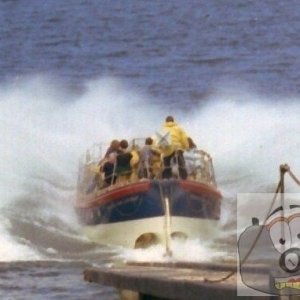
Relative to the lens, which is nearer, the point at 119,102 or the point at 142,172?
the point at 142,172

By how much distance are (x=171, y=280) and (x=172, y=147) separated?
8.76 m

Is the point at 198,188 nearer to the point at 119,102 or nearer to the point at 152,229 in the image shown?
the point at 152,229

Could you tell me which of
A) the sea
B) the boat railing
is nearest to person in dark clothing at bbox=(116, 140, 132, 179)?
the boat railing

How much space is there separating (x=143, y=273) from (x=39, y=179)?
13572 millimetres

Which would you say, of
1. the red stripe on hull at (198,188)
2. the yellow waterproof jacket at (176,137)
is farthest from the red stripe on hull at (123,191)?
the yellow waterproof jacket at (176,137)

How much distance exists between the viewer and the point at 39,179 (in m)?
27.7

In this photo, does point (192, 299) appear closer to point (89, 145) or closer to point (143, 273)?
point (143, 273)

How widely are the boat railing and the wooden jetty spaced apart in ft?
20.9

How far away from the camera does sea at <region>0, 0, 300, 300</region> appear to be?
862 inches

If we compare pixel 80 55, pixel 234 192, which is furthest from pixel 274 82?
pixel 234 192

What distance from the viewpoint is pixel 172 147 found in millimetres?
22078

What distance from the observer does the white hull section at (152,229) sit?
2158 centimetres

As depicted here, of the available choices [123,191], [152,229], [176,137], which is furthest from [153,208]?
[176,137]

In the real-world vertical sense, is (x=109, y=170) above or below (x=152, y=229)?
above
